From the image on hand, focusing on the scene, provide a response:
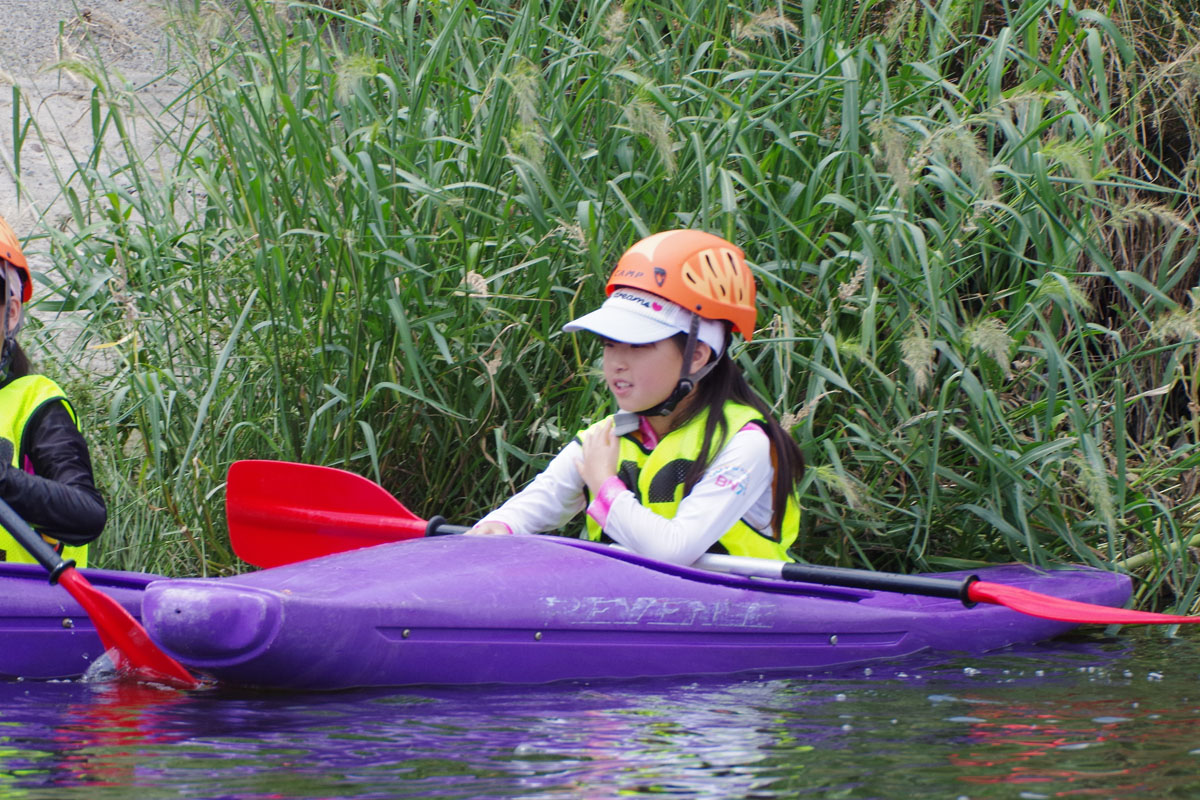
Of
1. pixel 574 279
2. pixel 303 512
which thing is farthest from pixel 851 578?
pixel 303 512

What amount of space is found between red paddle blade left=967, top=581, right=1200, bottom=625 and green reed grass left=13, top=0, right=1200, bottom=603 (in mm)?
280

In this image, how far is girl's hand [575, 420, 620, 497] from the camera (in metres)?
2.82

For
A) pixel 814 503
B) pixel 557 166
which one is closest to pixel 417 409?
pixel 557 166

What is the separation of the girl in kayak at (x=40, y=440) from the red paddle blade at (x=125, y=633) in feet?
0.90

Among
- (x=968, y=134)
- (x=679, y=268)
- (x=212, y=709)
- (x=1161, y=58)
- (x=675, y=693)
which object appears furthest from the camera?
(x=1161, y=58)

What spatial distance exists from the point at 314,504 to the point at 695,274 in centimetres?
101

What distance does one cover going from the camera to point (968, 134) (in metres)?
3.02

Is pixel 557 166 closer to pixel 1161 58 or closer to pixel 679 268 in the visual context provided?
pixel 679 268

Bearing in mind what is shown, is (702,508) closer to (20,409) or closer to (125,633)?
(125,633)

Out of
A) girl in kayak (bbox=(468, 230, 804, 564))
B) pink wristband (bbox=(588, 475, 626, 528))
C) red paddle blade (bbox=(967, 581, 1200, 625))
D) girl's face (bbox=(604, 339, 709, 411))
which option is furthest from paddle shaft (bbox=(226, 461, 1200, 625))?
girl's face (bbox=(604, 339, 709, 411))

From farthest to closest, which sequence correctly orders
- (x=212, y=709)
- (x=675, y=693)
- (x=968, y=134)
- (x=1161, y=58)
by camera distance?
(x=1161, y=58), (x=968, y=134), (x=675, y=693), (x=212, y=709)

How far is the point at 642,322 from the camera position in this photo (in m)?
2.80

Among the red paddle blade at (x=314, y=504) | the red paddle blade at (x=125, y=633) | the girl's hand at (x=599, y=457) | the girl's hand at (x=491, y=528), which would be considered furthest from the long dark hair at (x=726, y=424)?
the red paddle blade at (x=125, y=633)

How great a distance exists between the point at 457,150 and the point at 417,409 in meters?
0.71
